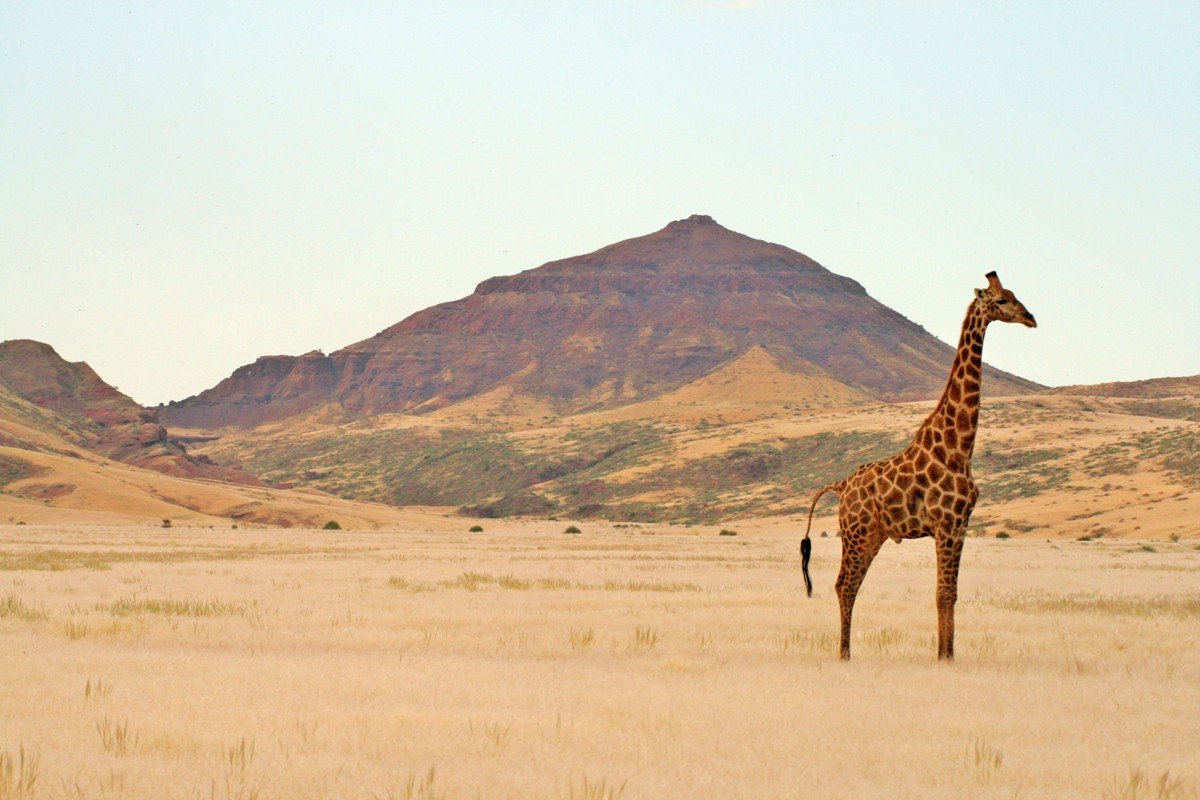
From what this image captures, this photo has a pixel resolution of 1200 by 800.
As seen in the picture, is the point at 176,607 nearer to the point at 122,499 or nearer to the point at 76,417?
the point at 122,499

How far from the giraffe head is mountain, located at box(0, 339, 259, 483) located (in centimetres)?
8960

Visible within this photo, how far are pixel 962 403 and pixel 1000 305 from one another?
3.98 ft

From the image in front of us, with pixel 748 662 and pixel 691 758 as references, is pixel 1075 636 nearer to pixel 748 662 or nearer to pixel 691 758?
pixel 748 662

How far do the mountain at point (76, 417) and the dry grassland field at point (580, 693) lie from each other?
82.9 metres

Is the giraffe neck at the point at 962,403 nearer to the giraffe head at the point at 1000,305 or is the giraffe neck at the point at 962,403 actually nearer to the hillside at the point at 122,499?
the giraffe head at the point at 1000,305

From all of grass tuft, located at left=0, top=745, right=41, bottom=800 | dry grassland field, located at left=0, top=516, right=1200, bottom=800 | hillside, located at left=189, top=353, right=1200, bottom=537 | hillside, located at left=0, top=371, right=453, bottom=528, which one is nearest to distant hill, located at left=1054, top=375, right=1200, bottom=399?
hillside, located at left=189, top=353, right=1200, bottom=537

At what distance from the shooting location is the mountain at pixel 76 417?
338ft

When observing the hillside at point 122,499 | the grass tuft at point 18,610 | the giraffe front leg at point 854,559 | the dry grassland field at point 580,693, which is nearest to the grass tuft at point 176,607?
the dry grassland field at point 580,693

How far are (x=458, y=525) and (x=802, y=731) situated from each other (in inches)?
2797

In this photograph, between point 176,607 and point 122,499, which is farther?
point 122,499

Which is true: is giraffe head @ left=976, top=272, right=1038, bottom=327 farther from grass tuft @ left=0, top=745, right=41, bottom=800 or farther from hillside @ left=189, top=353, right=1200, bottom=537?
hillside @ left=189, top=353, right=1200, bottom=537

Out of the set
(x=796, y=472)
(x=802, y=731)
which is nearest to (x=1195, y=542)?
(x=802, y=731)

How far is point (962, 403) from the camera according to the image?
13250mm

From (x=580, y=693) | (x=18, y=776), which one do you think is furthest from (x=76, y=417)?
(x=18, y=776)
